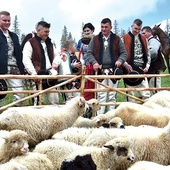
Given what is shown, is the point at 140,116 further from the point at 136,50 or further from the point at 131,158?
the point at 136,50

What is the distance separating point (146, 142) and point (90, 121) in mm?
1862

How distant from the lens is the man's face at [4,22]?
7781mm

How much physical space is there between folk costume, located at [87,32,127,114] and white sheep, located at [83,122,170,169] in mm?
3410

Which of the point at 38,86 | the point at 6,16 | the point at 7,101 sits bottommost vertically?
the point at 7,101

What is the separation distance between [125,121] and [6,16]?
3.44 meters

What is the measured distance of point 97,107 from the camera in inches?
288

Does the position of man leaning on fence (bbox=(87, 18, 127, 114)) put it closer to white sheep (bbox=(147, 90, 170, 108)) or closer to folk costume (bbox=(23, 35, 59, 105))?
folk costume (bbox=(23, 35, 59, 105))

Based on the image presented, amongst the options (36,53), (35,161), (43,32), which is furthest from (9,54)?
(35,161)

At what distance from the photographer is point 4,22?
7.79 meters

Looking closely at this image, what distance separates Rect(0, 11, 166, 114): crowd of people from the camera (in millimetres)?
7867

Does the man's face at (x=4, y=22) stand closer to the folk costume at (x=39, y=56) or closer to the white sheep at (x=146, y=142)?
the folk costume at (x=39, y=56)

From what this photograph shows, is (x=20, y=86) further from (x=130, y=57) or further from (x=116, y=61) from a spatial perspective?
(x=130, y=57)

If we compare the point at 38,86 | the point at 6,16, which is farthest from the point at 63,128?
the point at 6,16

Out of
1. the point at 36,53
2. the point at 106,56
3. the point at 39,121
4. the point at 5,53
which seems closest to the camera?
the point at 39,121
